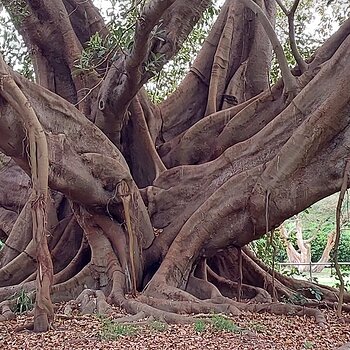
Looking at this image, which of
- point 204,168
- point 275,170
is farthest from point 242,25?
point 275,170

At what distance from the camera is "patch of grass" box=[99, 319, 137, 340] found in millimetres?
3876

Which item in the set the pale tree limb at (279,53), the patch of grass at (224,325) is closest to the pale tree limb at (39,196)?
the patch of grass at (224,325)

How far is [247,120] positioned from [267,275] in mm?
1897

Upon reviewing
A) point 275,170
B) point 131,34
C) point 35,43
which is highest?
point 35,43

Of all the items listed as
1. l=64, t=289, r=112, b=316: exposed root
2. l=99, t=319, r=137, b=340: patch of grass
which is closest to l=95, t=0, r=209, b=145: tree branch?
l=64, t=289, r=112, b=316: exposed root

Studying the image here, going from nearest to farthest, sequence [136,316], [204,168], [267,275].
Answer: [136,316] < [204,168] < [267,275]

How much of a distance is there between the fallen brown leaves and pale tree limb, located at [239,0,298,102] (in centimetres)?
258

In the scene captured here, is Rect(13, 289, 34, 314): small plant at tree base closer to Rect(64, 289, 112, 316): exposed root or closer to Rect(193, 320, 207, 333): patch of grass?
Rect(64, 289, 112, 316): exposed root

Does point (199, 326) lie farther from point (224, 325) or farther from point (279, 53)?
point (279, 53)

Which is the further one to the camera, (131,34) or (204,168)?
(204,168)

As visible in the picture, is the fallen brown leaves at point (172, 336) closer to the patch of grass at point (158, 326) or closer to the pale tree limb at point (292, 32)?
the patch of grass at point (158, 326)

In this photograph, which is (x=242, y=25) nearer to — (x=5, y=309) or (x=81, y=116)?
(x=81, y=116)

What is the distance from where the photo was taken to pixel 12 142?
483cm

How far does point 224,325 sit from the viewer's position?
4.14 metres
